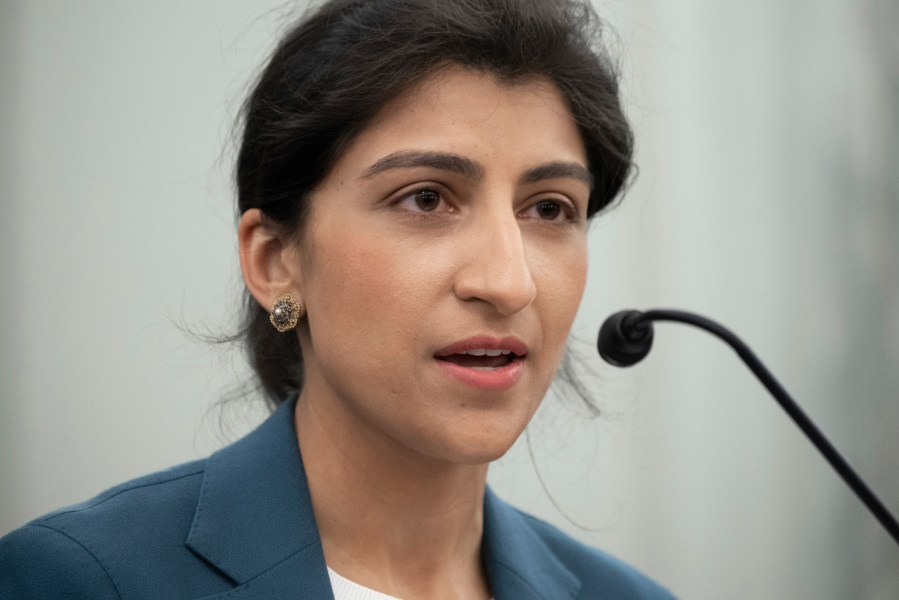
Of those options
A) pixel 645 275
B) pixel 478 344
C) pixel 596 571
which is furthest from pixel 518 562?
pixel 645 275

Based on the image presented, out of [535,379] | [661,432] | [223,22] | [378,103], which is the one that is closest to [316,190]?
[378,103]

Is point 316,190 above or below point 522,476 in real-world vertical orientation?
above

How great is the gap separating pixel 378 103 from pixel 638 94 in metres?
1.63

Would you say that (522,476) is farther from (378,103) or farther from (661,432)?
(378,103)

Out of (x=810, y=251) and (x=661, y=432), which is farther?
(x=810, y=251)

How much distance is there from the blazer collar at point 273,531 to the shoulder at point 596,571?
107 millimetres

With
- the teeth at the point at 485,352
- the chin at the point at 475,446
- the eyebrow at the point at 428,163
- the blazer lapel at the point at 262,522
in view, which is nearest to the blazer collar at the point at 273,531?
the blazer lapel at the point at 262,522

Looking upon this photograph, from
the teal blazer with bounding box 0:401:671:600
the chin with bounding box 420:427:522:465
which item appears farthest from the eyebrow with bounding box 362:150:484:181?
the teal blazer with bounding box 0:401:671:600

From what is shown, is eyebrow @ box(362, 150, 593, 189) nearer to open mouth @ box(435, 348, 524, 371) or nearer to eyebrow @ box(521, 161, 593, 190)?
eyebrow @ box(521, 161, 593, 190)

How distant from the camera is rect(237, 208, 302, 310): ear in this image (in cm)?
158

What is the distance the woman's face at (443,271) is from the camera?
1.39 metres

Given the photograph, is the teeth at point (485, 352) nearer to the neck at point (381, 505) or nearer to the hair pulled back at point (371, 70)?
the neck at point (381, 505)

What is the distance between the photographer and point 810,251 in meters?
3.19

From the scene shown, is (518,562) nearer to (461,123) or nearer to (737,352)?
(737,352)
